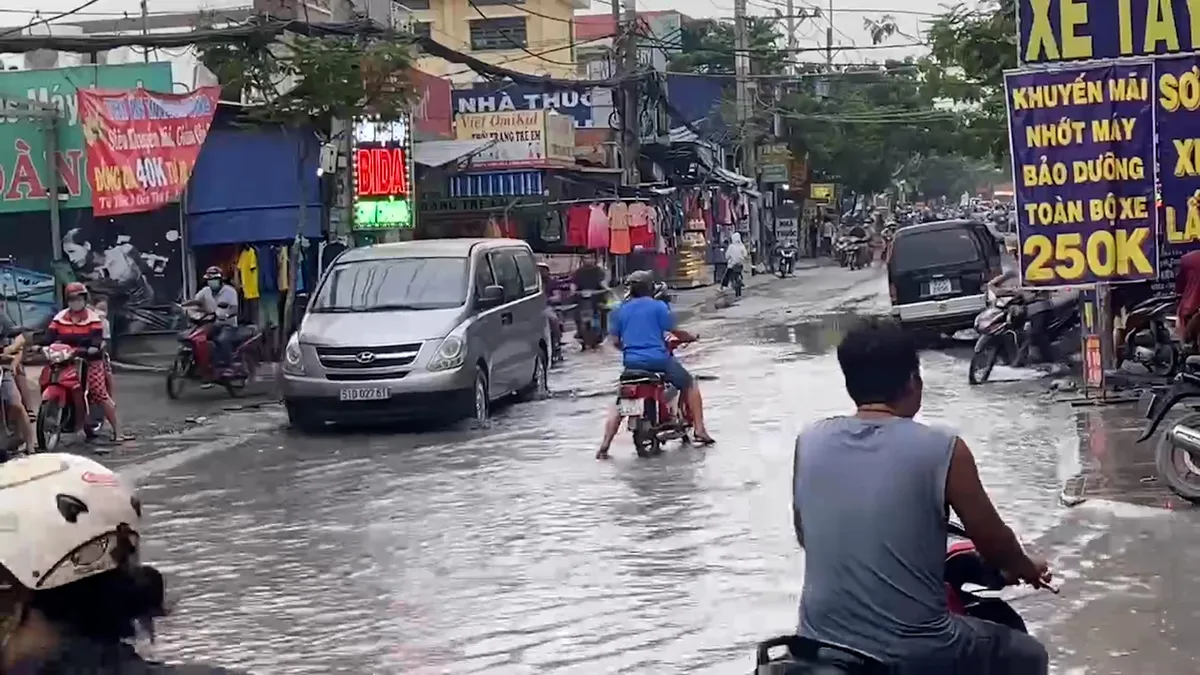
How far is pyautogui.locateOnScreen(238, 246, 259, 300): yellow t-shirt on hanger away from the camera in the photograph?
23.6 metres

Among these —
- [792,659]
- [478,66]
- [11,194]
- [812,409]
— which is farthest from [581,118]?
[792,659]

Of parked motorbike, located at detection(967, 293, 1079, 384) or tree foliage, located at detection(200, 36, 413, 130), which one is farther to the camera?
tree foliage, located at detection(200, 36, 413, 130)

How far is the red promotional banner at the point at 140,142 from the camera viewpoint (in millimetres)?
20625

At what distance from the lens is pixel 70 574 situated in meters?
2.43

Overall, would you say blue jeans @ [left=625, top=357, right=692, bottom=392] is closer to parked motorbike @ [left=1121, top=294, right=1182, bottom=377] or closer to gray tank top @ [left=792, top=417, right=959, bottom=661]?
Answer: parked motorbike @ [left=1121, top=294, right=1182, bottom=377]

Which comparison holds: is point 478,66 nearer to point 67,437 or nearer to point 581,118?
point 67,437

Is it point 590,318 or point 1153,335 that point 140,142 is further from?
point 1153,335

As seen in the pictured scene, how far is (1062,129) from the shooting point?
1493cm

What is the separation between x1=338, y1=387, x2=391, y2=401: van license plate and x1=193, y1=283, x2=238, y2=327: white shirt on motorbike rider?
161 inches

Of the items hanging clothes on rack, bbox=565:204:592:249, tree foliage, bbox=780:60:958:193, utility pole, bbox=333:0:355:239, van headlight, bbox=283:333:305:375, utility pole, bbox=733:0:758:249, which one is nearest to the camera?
van headlight, bbox=283:333:305:375

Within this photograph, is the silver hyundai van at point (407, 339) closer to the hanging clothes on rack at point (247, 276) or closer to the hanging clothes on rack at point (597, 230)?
the hanging clothes on rack at point (247, 276)

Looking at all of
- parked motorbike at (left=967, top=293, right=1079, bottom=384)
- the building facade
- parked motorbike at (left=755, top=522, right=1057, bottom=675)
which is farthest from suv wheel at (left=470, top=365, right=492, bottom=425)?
the building facade

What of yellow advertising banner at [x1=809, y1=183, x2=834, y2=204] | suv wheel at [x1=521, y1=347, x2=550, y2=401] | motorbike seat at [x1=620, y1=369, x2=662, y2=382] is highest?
yellow advertising banner at [x1=809, y1=183, x2=834, y2=204]

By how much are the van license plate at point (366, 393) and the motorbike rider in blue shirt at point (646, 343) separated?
8.44 feet
